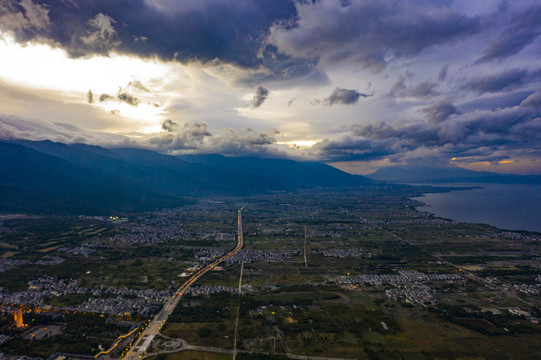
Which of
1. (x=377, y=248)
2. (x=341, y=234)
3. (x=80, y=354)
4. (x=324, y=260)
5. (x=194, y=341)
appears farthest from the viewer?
(x=341, y=234)

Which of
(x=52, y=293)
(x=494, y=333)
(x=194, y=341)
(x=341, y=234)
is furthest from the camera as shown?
(x=341, y=234)

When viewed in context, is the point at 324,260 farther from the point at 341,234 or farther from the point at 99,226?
the point at 99,226

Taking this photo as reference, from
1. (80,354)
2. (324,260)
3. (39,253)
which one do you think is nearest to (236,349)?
(80,354)

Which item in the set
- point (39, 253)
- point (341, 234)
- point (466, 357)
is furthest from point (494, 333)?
point (39, 253)

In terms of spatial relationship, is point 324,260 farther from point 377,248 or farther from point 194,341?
point 194,341

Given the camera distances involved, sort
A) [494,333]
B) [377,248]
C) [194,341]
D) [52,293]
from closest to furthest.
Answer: [194,341]
[494,333]
[52,293]
[377,248]

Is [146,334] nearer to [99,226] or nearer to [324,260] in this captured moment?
[324,260]

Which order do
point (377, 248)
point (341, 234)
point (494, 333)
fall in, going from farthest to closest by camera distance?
point (341, 234)
point (377, 248)
point (494, 333)

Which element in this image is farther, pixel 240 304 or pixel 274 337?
pixel 240 304

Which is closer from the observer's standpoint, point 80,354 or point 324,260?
point 80,354
